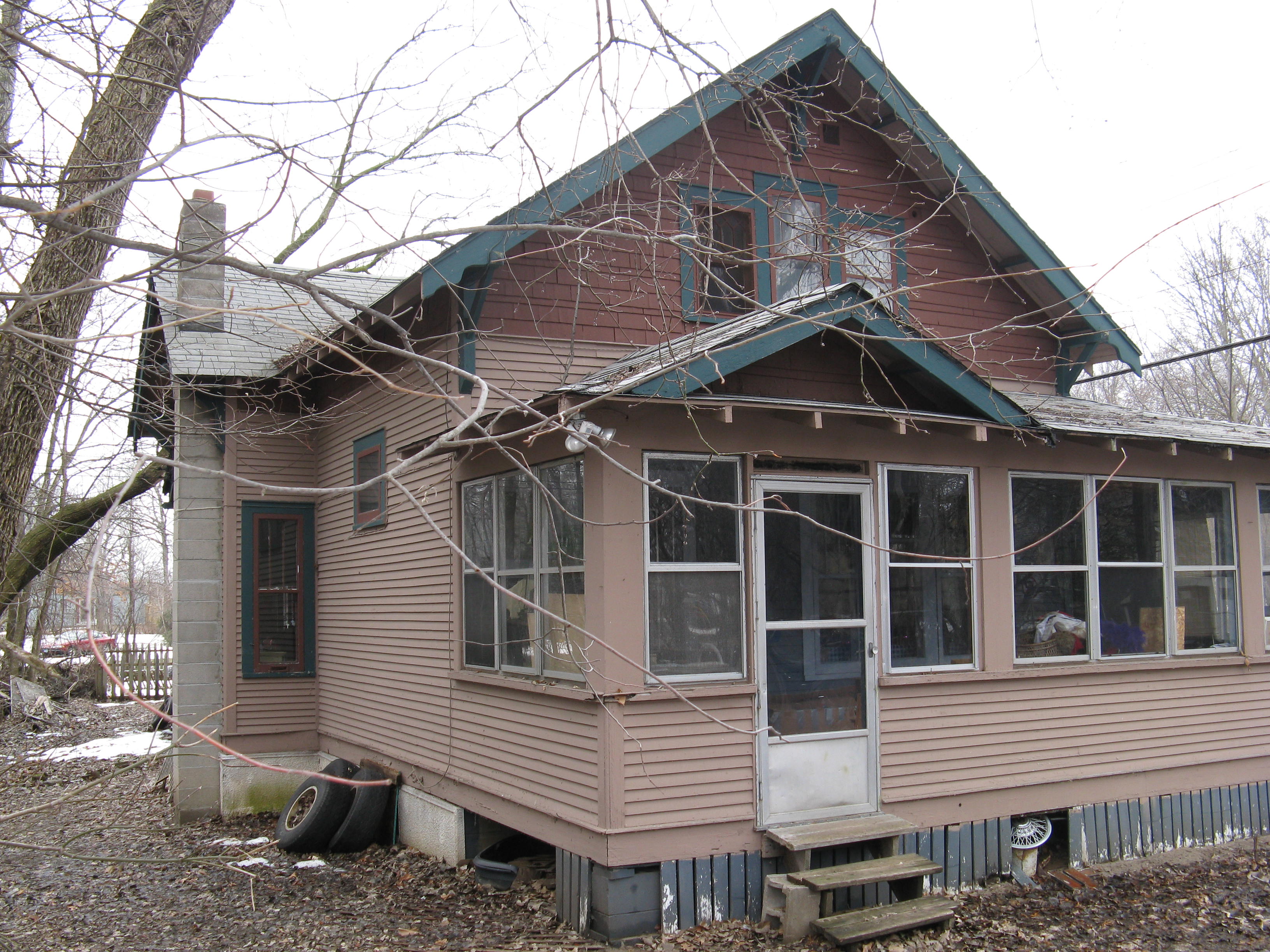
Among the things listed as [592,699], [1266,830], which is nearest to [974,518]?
[592,699]

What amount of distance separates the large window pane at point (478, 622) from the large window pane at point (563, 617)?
2.21 ft

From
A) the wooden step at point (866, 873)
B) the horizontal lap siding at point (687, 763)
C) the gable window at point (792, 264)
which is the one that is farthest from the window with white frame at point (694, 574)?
the gable window at point (792, 264)

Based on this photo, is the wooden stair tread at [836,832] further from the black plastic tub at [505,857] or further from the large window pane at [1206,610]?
the large window pane at [1206,610]

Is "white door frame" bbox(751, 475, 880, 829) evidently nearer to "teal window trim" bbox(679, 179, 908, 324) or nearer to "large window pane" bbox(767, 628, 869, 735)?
"large window pane" bbox(767, 628, 869, 735)

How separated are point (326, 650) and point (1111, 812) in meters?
7.67

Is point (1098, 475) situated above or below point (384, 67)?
below

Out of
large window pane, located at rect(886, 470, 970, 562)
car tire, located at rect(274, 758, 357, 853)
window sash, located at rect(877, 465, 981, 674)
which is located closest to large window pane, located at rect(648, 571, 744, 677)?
window sash, located at rect(877, 465, 981, 674)

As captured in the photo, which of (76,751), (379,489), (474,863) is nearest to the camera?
(474,863)

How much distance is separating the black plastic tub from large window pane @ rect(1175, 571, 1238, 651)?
5.67 meters

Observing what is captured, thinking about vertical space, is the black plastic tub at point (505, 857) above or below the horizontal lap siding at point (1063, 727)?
below

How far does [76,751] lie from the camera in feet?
50.5

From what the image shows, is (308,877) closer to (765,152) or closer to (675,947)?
(675,947)

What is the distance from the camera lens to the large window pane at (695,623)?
6852mm

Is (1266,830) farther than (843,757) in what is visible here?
Yes
